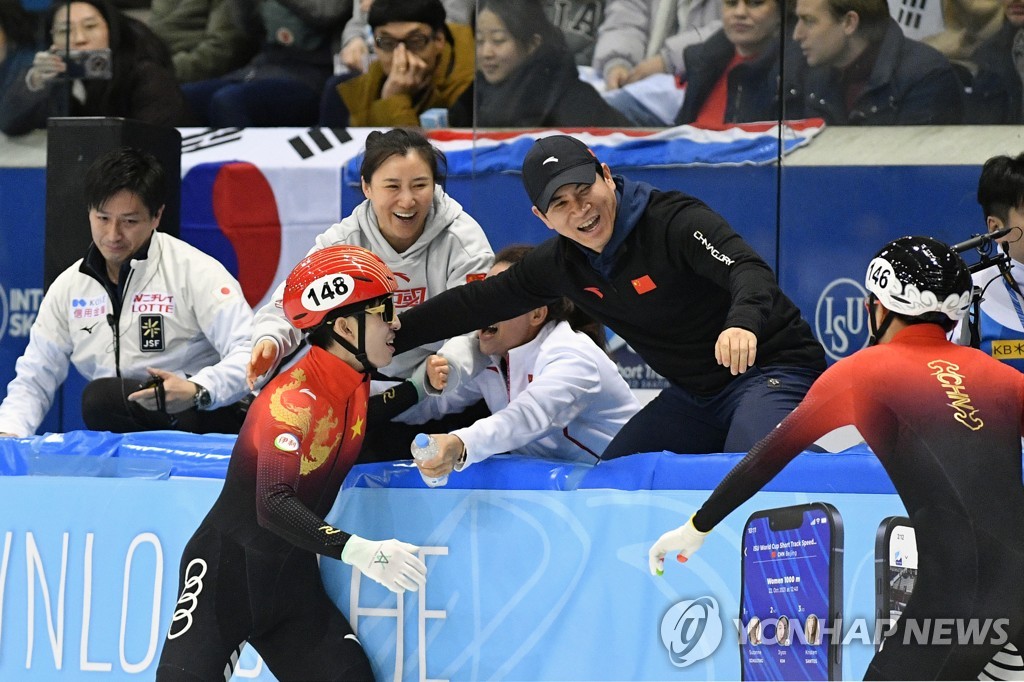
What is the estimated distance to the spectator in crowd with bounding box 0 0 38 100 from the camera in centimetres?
659

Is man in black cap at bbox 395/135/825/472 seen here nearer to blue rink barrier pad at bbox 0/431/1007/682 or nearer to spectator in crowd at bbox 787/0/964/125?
blue rink barrier pad at bbox 0/431/1007/682

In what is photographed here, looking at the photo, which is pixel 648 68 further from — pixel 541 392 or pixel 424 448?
pixel 424 448

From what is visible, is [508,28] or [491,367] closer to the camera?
[491,367]

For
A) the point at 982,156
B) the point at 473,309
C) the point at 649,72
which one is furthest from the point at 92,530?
the point at 982,156

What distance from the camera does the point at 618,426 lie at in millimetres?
4559

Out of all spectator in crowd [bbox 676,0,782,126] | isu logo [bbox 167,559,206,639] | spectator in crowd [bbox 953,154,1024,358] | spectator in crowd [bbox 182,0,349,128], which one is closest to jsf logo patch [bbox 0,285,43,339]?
spectator in crowd [bbox 182,0,349,128]

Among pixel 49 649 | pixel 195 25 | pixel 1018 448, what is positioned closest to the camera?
pixel 1018 448

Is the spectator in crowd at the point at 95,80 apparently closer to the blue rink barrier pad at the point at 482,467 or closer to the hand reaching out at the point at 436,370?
the blue rink barrier pad at the point at 482,467

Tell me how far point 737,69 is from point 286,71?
277 cm

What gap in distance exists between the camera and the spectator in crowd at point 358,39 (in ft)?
23.2

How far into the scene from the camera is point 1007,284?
Answer: 5043mm

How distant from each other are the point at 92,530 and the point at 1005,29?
159 inches

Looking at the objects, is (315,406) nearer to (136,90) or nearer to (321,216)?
(321,216)

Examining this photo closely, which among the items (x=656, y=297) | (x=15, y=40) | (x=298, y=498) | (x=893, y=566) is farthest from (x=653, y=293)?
(x=15, y=40)
